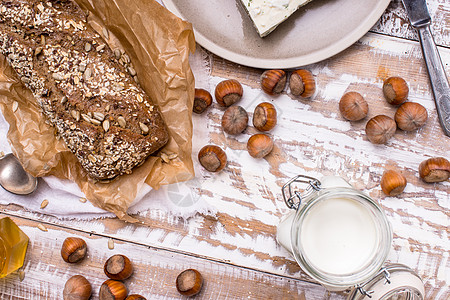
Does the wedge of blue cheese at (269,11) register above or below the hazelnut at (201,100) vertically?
above

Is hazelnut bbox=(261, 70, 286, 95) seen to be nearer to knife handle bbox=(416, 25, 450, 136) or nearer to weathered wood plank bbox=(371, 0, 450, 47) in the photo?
weathered wood plank bbox=(371, 0, 450, 47)

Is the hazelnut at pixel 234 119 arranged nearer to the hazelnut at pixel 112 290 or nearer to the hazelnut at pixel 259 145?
the hazelnut at pixel 259 145

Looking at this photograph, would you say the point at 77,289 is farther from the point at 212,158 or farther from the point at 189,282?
the point at 212,158

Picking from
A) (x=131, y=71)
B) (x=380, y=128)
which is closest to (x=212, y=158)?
(x=131, y=71)

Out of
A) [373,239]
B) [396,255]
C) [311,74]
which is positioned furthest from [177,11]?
[396,255]

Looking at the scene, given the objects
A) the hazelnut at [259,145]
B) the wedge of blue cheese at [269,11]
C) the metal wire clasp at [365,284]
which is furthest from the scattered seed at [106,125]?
the metal wire clasp at [365,284]
